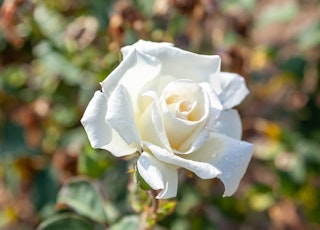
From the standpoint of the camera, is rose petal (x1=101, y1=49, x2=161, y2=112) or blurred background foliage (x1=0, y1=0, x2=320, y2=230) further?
blurred background foliage (x1=0, y1=0, x2=320, y2=230)

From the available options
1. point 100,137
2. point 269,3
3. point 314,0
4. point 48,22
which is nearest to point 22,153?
point 48,22

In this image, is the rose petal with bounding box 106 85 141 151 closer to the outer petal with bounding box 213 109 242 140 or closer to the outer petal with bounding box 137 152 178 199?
the outer petal with bounding box 137 152 178 199

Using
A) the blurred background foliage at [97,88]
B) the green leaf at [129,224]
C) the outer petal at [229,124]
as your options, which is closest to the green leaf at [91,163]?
the blurred background foliage at [97,88]

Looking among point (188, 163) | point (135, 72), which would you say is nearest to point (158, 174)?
point (188, 163)

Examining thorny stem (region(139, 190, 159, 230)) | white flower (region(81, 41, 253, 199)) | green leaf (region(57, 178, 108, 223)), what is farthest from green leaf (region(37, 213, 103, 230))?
white flower (region(81, 41, 253, 199))

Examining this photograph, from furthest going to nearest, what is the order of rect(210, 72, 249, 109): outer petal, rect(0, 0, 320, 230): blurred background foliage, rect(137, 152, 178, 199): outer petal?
rect(0, 0, 320, 230): blurred background foliage < rect(210, 72, 249, 109): outer petal < rect(137, 152, 178, 199): outer petal

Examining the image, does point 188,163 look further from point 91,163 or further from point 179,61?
point 91,163

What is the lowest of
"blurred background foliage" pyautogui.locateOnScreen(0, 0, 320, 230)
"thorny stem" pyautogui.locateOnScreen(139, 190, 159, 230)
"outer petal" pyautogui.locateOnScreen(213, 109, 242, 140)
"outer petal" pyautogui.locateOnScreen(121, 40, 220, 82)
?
"blurred background foliage" pyautogui.locateOnScreen(0, 0, 320, 230)

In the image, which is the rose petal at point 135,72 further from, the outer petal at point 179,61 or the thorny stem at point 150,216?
the thorny stem at point 150,216
